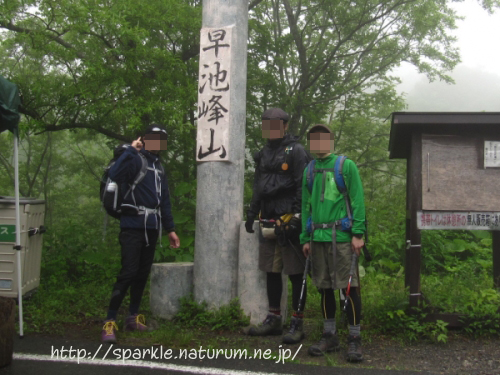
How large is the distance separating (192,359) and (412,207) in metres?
2.41

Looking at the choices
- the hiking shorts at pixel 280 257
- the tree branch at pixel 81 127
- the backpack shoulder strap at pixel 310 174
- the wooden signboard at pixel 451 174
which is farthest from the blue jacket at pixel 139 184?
the tree branch at pixel 81 127

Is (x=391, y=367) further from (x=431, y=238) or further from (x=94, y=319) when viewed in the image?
(x=431, y=238)

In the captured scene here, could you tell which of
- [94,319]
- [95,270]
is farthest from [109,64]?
[94,319]

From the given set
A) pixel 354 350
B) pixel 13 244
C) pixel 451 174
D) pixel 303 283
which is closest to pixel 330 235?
pixel 303 283

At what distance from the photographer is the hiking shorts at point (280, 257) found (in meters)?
4.52

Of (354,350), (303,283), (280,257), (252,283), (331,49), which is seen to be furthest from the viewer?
(331,49)

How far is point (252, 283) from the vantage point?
496 cm

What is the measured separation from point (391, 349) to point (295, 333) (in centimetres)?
86

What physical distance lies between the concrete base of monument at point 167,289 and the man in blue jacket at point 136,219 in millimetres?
310

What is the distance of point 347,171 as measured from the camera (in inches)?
159

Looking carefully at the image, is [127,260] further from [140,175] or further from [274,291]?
[274,291]

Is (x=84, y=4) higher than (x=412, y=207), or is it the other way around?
(x=84, y=4)

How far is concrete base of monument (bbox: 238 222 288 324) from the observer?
493 cm

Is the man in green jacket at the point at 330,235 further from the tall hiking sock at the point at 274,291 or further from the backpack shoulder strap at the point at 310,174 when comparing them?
the tall hiking sock at the point at 274,291
